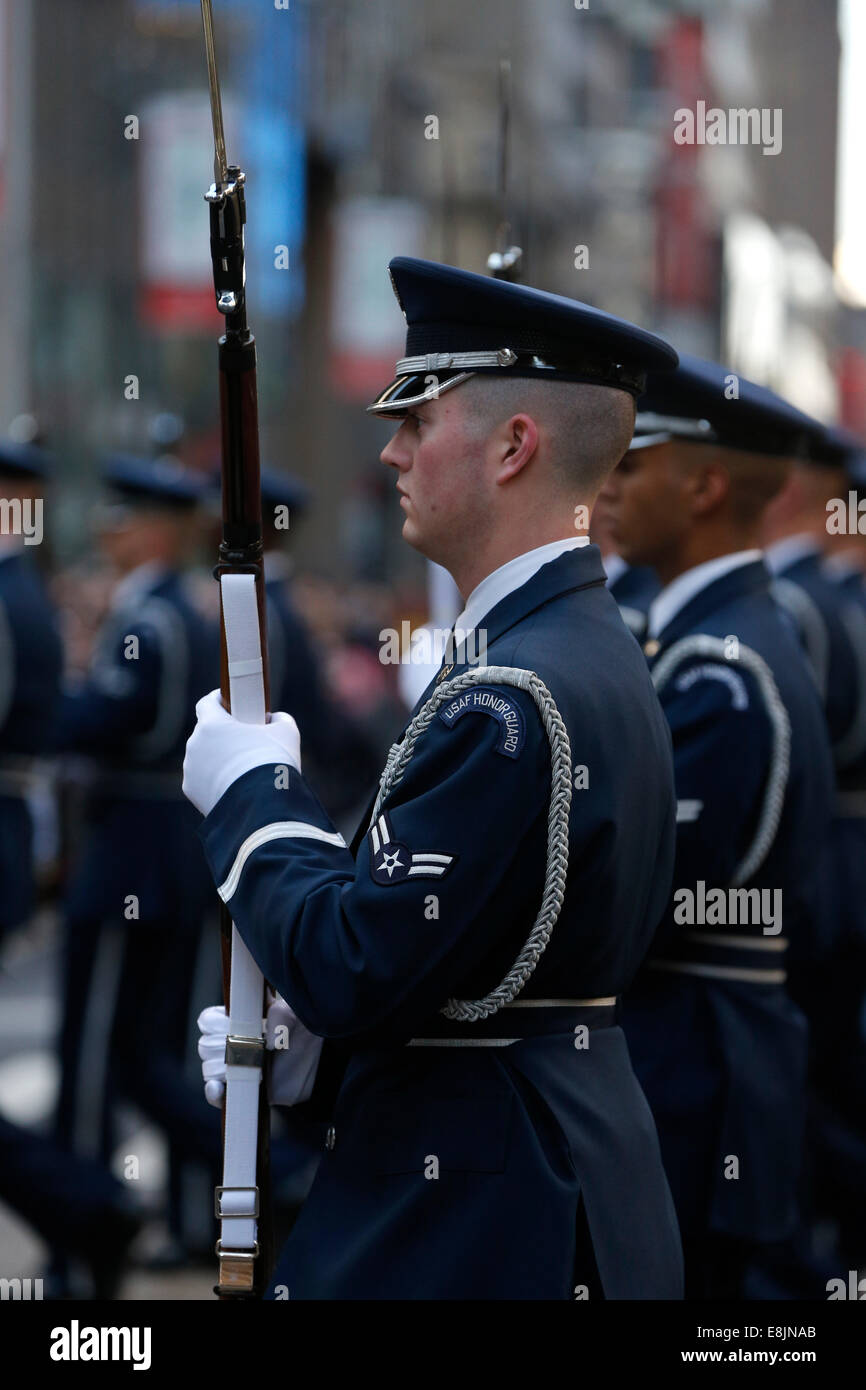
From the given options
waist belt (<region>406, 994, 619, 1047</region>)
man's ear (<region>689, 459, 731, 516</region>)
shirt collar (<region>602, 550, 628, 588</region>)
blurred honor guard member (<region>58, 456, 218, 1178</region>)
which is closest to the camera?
waist belt (<region>406, 994, 619, 1047</region>)

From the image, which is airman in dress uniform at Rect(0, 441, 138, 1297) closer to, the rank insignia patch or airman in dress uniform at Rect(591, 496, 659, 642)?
airman in dress uniform at Rect(591, 496, 659, 642)

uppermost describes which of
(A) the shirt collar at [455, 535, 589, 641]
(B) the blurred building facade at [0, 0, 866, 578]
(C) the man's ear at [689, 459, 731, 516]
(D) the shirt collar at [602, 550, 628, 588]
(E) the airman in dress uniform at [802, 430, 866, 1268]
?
(B) the blurred building facade at [0, 0, 866, 578]

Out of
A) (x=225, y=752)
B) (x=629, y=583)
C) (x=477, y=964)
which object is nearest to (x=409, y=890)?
(x=477, y=964)

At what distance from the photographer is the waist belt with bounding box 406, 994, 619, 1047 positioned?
95.8 inches

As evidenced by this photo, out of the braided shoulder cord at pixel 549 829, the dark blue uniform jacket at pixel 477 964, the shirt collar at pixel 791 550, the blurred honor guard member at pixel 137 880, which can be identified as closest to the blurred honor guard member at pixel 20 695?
the blurred honor guard member at pixel 137 880

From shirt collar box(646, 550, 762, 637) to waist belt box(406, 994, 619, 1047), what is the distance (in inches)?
54.0

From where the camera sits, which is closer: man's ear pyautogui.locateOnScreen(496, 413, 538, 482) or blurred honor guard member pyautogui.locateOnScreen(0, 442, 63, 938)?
Answer: man's ear pyautogui.locateOnScreen(496, 413, 538, 482)

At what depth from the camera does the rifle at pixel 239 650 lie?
8.29ft

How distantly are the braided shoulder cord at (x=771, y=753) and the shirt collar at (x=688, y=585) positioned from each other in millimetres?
120

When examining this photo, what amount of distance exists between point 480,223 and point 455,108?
1718 mm

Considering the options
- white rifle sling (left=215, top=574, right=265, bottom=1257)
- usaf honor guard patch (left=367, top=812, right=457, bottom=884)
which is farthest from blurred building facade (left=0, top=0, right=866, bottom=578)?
usaf honor guard patch (left=367, top=812, right=457, bottom=884)

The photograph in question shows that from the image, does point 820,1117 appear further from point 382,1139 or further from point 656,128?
point 656,128

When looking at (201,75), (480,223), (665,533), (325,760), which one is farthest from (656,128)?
(665,533)

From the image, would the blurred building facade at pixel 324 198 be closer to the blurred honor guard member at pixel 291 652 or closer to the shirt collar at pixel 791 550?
the shirt collar at pixel 791 550
